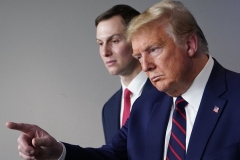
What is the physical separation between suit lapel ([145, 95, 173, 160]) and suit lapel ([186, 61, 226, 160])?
0.14m

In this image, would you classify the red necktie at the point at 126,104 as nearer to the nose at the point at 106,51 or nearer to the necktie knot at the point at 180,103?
A: the nose at the point at 106,51

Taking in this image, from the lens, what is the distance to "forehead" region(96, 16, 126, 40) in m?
1.93

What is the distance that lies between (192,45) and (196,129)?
0.29 meters

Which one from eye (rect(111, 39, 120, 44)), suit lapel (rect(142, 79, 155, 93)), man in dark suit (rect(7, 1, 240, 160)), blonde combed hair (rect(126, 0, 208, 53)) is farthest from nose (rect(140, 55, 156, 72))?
eye (rect(111, 39, 120, 44))

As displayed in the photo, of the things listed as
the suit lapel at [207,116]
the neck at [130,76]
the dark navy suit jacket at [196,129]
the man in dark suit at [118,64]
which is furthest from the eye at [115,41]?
the suit lapel at [207,116]

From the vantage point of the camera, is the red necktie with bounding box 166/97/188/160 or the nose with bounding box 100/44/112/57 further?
the nose with bounding box 100/44/112/57

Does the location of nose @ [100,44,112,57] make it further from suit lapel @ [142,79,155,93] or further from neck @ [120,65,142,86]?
suit lapel @ [142,79,155,93]

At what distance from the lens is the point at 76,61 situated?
2.60 m

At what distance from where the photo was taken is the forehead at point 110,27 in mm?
1930

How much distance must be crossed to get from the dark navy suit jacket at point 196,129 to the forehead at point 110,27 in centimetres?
52

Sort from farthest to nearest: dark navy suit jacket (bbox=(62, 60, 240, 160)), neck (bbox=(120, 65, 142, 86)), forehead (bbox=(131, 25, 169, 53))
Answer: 1. neck (bbox=(120, 65, 142, 86))
2. forehead (bbox=(131, 25, 169, 53))
3. dark navy suit jacket (bbox=(62, 60, 240, 160))

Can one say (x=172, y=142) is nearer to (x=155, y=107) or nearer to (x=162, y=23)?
(x=155, y=107)

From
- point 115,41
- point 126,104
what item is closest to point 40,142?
point 126,104

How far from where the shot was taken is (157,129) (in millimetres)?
1375
